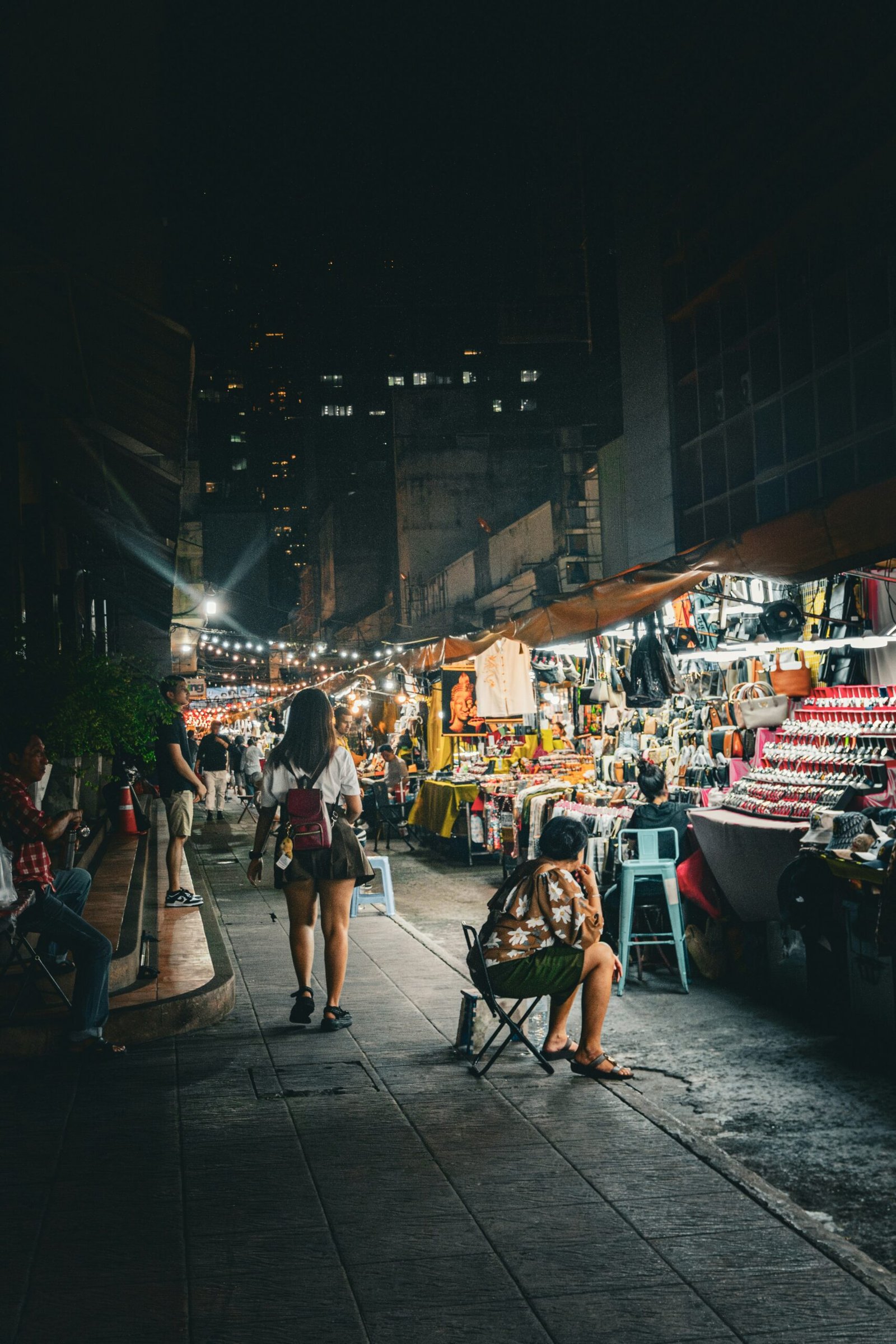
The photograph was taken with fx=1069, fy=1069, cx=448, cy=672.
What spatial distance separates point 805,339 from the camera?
47.1ft

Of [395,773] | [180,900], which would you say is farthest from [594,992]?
[395,773]

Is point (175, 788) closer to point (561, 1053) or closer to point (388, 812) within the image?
point (561, 1053)

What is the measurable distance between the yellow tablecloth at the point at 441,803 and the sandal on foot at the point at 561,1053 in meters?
8.95

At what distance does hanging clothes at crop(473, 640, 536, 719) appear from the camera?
1488 centimetres

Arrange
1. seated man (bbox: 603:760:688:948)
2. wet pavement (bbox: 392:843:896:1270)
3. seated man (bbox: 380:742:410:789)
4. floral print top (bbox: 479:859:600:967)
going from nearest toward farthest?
wet pavement (bbox: 392:843:896:1270) < floral print top (bbox: 479:859:600:967) < seated man (bbox: 603:760:688:948) < seated man (bbox: 380:742:410:789)

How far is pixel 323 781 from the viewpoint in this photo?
705 cm

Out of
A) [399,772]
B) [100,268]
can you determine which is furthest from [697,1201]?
[399,772]

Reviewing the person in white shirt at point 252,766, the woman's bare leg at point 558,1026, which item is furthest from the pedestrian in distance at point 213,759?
the woman's bare leg at point 558,1026

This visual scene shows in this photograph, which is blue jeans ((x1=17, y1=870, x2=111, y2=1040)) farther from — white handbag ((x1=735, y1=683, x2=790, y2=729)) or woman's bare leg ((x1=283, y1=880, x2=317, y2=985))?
white handbag ((x1=735, y1=683, x2=790, y2=729))

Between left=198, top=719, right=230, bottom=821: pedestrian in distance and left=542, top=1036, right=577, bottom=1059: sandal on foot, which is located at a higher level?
left=198, top=719, right=230, bottom=821: pedestrian in distance

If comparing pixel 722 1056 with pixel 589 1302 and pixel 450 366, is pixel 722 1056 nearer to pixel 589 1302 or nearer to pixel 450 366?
pixel 589 1302

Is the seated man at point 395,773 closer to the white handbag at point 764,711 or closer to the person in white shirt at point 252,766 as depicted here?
the person in white shirt at point 252,766

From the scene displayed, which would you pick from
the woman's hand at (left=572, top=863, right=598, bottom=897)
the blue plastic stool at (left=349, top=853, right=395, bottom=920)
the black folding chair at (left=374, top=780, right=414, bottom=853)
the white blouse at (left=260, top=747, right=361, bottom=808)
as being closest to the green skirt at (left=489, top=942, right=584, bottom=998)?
the woman's hand at (left=572, top=863, right=598, bottom=897)

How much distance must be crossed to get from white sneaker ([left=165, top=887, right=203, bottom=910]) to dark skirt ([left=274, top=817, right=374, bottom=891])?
14.0 feet
